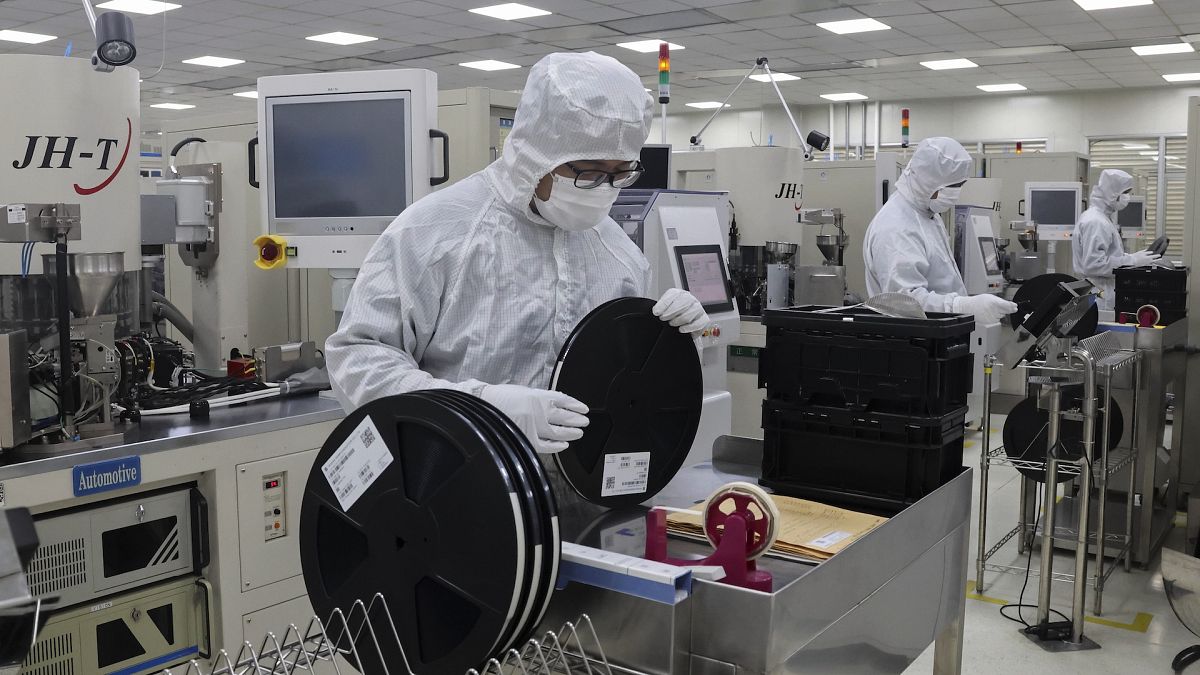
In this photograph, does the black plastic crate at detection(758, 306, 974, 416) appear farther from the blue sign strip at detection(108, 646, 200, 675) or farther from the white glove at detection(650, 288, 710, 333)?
the blue sign strip at detection(108, 646, 200, 675)

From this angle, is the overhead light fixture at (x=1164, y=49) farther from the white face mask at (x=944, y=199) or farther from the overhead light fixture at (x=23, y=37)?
the overhead light fixture at (x=23, y=37)

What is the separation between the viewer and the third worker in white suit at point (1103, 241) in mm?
7367

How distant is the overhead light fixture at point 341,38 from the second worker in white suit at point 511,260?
308 inches

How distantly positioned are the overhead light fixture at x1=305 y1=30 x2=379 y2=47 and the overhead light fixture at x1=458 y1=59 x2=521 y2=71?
53.7 inches

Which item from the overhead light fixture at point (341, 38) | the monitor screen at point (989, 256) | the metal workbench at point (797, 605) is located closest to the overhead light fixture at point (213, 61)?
the overhead light fixture at point (341, 38)

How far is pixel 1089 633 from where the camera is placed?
3.16 m

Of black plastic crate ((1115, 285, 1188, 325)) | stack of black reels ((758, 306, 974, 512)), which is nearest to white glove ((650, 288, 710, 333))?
stack of black reels ((758, 306, 974, 512))

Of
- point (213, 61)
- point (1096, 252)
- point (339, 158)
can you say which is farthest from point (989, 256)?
point (213, 61)

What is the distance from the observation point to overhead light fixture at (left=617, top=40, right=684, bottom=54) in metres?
9.23

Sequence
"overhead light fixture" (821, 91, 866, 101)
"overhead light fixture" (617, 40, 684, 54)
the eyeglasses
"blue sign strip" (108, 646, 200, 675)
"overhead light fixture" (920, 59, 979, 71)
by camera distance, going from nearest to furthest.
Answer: the eyeglasses < "blue sign strip" (108, 646, 200, 675) < "overhead light fixture" (617, 40, 684, 54) < "overhead light fixture" (920, 59, 979, 71) < "overhead light fixture" (821, 91, 866, 101)

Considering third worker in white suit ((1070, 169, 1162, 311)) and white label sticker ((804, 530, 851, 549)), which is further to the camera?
third worker in white suit ((1070, 169, 1162, 311))

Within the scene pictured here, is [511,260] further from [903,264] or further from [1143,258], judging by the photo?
[1143,258]

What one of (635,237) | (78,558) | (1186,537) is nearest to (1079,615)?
(1186,537)

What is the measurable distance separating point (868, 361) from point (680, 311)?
0.31 metres
